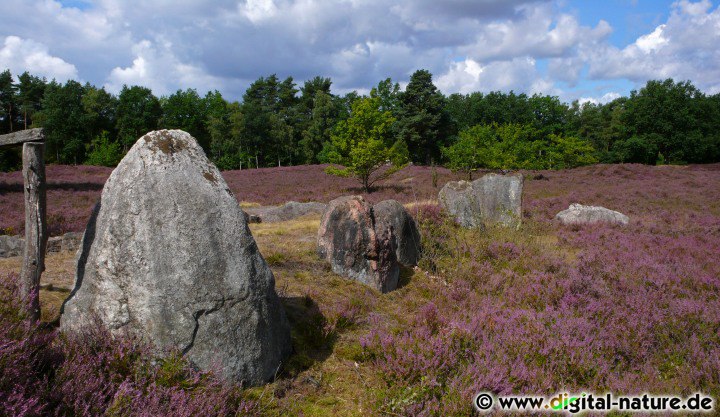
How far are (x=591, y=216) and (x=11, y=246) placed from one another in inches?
669

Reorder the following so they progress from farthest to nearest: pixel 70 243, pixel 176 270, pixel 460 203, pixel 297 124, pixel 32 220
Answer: pixel 297 124, pixel 460 203, pixel 70 243, pixel 32 220, pixel 176 270

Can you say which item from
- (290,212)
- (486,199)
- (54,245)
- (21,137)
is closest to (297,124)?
(290,212)

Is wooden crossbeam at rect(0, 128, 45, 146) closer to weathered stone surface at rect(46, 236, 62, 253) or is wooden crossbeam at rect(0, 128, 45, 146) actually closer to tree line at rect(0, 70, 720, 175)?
weathered stone surface at rect(46, 236, 62, 253)

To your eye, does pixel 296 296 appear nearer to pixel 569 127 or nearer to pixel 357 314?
pixel 357 314

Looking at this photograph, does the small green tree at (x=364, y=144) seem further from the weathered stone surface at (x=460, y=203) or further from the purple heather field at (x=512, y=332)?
the purple heather field at (x=512, y=332)

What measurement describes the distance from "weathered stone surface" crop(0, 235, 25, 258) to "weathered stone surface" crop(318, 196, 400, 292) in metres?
7.14

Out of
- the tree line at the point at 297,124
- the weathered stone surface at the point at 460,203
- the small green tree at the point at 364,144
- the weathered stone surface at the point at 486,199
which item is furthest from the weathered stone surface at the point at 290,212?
the tree line at the point at 297,124

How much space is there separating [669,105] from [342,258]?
2725 inches

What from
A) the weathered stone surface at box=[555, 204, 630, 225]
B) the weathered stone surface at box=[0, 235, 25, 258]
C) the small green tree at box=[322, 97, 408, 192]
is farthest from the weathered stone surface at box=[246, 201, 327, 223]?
the weathered stone surface at box=[555, 204, 630, 225]

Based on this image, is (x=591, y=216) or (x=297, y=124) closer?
(x=591, y=216)

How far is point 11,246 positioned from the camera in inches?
382

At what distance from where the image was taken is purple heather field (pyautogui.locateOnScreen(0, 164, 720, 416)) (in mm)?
3865

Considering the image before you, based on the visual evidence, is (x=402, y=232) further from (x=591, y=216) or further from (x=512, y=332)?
(x=591, y=216)

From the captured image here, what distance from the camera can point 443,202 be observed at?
48.2ft
